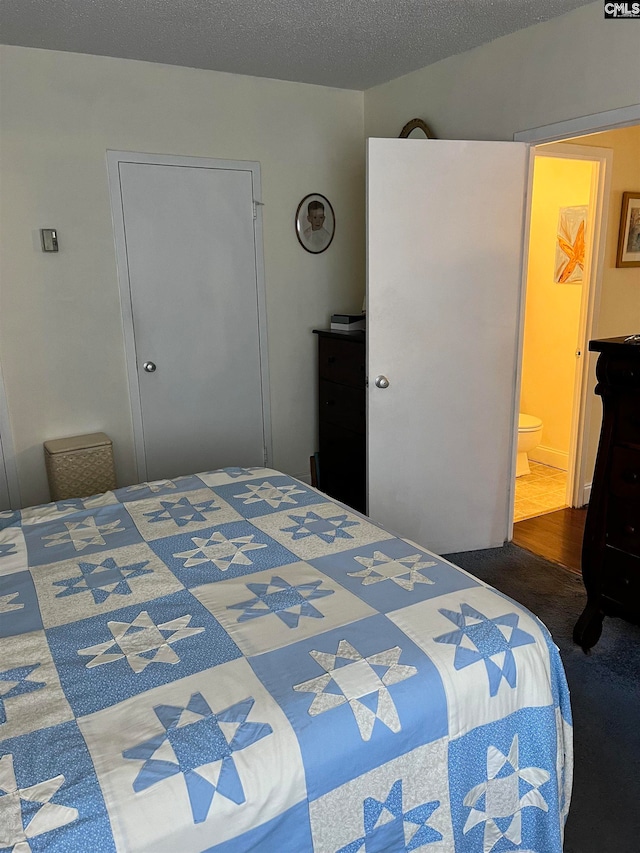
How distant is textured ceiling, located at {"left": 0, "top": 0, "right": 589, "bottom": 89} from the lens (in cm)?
257

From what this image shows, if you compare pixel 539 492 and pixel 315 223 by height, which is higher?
pixel 315 223

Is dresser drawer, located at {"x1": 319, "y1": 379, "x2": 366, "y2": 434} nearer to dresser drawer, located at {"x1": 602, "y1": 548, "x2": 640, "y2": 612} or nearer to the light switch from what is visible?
dresser drawer, located at {"x1": 602, "y1": 548, "x2": 640, "y2": 612}

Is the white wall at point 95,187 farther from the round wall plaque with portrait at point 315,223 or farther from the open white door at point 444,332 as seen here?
the open white door at point 444,332

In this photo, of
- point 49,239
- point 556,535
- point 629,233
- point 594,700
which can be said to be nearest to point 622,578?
point 594,700

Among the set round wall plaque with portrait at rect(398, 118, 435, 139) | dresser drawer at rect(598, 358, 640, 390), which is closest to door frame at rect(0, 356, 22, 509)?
round wall plaque with portrait at rect(398, 118, 435, 139)

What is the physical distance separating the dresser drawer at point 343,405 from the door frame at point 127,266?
1.15 feet

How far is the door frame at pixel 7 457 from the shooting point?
10.6 feet

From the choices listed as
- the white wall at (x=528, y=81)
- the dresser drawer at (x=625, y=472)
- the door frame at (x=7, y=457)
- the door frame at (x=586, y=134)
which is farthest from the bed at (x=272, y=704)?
the white wall at (x=528, y=81)

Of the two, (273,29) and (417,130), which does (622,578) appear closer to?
(417,130)

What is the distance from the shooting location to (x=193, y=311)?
3664 millimetres

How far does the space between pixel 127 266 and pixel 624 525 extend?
8.80ft

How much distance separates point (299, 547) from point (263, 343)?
226cm

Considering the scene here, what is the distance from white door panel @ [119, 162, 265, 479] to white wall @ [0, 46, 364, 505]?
12 cm

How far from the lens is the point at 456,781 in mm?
1327
